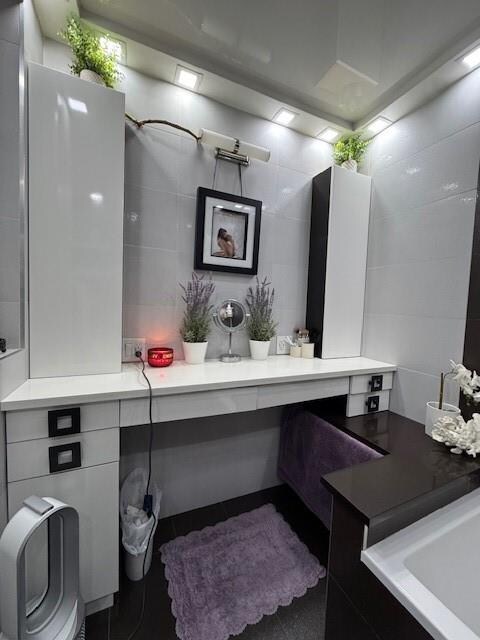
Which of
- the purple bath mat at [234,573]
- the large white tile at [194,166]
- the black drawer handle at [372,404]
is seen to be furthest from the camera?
the black drawer handle at [372,404]

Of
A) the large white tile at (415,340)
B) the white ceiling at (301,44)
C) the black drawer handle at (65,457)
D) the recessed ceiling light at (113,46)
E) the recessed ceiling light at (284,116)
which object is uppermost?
the white ceiling at (301,44)

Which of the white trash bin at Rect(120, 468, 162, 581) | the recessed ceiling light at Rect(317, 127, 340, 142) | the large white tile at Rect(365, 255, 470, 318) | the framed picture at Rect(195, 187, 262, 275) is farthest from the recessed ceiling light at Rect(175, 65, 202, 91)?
the white trash bin at Rect(120, 468, 162, 581)

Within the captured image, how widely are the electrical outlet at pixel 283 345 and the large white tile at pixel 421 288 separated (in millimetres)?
594

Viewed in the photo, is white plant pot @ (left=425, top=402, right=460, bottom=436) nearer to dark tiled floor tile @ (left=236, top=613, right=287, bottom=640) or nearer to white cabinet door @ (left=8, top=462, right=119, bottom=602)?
dark tiled floor tile @ (left=236, top=613, right=287, bottom=640)

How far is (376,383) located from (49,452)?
5.25ft

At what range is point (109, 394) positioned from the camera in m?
0.94

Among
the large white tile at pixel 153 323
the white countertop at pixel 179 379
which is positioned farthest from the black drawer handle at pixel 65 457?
the large white tile at pixel 153 323

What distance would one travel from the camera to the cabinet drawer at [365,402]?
4.94 ft

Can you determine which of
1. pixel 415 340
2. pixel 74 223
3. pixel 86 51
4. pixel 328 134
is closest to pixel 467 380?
pixel 415 340

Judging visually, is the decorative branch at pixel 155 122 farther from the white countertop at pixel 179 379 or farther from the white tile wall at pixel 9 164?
the white countertop at pixel 179 379

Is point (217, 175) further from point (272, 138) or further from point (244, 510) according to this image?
point (244, 510)

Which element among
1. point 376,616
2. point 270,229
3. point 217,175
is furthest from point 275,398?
point 217,175

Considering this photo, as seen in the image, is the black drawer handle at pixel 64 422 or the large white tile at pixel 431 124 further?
the large white tile at pixel 431 124

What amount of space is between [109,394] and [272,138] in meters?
1.75
